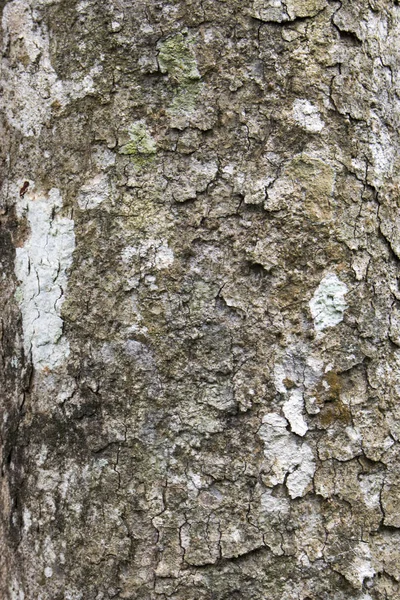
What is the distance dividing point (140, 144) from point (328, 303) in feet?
1.35

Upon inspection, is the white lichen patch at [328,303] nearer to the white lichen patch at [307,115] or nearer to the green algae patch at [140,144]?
the white lichen patch at [307,115]

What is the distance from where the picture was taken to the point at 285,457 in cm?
98

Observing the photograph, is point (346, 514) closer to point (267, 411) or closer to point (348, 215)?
point (267, 411)

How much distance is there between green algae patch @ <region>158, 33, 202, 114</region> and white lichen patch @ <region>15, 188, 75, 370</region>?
0.27 meters

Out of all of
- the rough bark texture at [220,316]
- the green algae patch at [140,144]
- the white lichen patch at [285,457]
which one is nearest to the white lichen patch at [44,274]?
the rough bark texture at [220,316]

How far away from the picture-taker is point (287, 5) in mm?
1021

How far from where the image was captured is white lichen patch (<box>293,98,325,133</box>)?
1.02 m

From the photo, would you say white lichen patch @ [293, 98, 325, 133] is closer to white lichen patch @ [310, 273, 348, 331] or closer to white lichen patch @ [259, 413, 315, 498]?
white lichen patch @ [310, 273, 348, 331]

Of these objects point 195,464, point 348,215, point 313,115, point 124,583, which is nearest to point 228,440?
point 195,464

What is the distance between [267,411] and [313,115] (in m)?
0.49

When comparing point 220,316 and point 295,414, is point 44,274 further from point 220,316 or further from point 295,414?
point 295,414

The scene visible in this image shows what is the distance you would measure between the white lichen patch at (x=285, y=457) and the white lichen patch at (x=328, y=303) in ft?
0.57

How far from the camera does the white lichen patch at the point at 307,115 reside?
1.02 meters

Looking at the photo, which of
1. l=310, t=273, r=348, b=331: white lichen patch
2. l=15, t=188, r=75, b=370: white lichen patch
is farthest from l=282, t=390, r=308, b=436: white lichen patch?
l=15, t=188, r=75, b=370: white lichen patch
